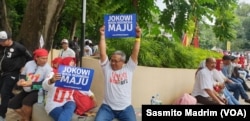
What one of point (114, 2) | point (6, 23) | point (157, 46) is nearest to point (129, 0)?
point (114, 2)

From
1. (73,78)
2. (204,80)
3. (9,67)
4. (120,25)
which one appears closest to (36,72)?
(9,67)

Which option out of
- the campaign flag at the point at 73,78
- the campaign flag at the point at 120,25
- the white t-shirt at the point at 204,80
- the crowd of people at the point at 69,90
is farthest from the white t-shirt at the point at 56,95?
the white t-shirt at the point at 204,80

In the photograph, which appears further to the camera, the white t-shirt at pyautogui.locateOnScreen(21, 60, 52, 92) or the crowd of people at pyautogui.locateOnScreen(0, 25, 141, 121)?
the white t-shirt at pyautogui.locateOnScreen(21, 60, 52, 92)

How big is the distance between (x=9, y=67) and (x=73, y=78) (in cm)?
216

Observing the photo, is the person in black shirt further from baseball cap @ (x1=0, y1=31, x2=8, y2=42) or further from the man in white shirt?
the man in white shirt

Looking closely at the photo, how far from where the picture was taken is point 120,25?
7.90 meters

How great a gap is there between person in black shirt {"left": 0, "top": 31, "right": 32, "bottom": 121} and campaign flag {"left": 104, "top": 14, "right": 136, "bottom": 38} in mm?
1580

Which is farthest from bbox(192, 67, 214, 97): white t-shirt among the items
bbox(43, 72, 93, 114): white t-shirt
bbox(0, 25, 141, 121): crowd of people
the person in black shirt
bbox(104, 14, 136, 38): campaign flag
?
the person in black shirt

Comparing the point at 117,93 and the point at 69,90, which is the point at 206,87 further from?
the point at 69,90

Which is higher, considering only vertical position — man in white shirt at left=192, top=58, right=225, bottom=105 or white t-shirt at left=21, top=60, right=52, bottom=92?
white t-shirt at left=21, top=60, right=52, bottom=92

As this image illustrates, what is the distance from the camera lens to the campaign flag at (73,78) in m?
6.41

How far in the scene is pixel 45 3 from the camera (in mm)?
12086

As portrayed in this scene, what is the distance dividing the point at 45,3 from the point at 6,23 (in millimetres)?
6158

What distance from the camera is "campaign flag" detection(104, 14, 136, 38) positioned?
775 cm
